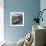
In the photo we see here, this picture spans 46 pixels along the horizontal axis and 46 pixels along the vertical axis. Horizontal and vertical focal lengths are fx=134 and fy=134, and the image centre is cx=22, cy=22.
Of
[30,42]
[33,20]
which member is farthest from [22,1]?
[30,42]

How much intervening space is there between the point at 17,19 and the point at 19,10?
36 cm

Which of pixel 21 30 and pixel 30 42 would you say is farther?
pixel 21 30

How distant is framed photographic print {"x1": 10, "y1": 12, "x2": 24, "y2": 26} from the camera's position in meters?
5.20

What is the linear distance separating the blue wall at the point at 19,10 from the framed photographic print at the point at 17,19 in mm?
117

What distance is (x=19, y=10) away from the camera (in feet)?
17.0

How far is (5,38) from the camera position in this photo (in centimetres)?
518

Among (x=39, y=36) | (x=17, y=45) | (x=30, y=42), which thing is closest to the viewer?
(x=39, y=36)

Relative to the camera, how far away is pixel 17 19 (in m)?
5.22

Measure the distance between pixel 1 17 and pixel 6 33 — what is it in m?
0.65

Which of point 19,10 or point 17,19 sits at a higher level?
point 19,10

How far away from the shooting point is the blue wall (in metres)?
5.16

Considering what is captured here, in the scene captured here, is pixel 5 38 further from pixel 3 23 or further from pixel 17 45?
pixel 17 45

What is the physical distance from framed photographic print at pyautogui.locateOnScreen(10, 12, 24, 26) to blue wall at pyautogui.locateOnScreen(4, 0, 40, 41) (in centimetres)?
12

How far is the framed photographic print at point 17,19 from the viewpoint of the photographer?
5.20 m
